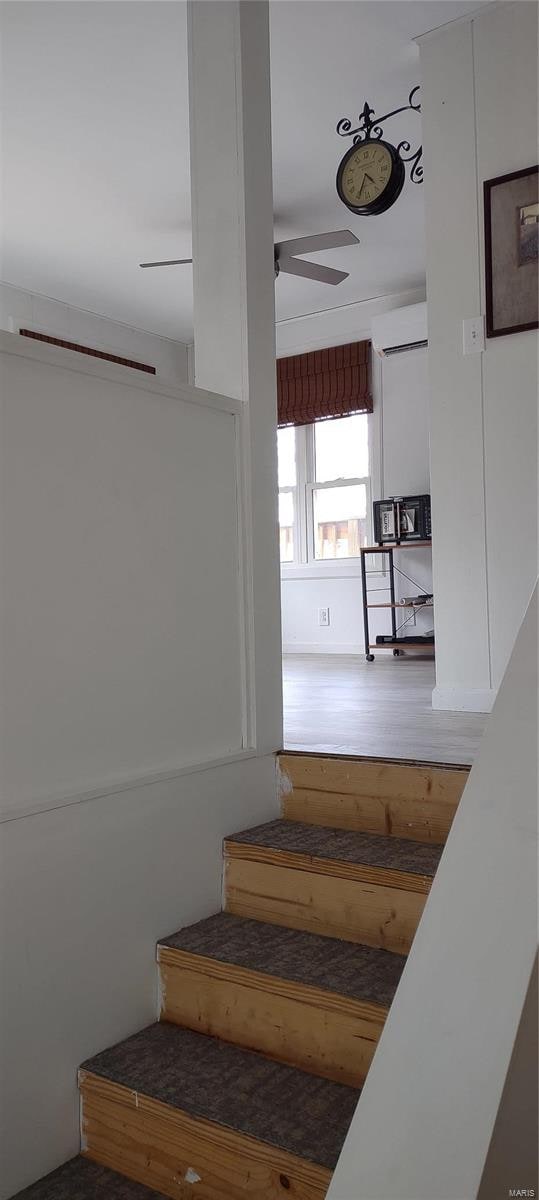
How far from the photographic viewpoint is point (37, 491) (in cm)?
150

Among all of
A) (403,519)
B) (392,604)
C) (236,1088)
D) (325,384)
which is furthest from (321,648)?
(236,1088)

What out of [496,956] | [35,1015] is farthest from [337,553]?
[496,956]

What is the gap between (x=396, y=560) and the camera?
6445mm

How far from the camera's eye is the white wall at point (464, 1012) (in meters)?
0.66

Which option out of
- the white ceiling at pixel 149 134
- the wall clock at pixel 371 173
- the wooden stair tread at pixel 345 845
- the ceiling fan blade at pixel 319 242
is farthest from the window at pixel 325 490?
the wooden stair tread at pixel 345 845

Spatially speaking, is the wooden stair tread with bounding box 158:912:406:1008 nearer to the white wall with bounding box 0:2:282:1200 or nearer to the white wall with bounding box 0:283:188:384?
the white wall with bounding box 0:2:282:1200

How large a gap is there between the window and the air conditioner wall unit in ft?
2.05

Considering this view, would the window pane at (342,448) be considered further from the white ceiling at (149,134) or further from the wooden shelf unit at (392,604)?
the white ceiling at (149,134)

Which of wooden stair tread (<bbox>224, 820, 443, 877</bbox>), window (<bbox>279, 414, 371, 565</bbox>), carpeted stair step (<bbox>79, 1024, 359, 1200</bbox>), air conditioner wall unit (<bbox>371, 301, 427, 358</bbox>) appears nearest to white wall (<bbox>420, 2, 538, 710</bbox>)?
wooden stair tread (<bbox>224, 820, 443, 877</bbox>)

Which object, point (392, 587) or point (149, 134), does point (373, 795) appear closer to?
point (149, 134)

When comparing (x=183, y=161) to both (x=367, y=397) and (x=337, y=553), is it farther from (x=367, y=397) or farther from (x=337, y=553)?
(x=337, y=553)

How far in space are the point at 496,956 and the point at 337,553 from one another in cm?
627

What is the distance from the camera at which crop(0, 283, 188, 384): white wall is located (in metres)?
6.14

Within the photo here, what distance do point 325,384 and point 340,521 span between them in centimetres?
110
